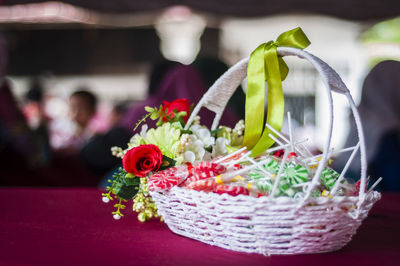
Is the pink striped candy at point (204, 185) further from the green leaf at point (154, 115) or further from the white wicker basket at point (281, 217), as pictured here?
the green leaf at point (154, 115)

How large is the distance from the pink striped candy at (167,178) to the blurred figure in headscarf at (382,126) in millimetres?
1603

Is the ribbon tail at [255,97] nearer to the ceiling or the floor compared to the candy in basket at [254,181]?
nearer to the ceiling

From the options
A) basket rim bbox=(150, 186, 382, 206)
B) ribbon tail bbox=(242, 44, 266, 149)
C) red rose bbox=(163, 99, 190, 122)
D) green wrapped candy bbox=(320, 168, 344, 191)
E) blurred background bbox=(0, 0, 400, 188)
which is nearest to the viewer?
basket rim bbox=(150, 186, 382, 206)

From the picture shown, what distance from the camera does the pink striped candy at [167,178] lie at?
793mm

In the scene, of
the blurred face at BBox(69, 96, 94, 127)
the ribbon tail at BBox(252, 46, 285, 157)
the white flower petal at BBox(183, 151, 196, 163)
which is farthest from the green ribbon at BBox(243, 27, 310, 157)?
the blurred face at BBox(69, 96, 94, 127)

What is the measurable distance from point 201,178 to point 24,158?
8.10ft

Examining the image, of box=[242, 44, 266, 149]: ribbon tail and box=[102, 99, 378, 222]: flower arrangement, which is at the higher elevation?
box=[242, 44, 266, 149]: ribbon tail

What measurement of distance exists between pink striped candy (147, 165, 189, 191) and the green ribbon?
14 cm

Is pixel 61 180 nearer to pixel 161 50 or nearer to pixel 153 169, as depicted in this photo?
pixel 153 169

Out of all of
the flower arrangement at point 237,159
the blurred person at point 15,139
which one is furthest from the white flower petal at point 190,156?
the blurred person at point 15,139

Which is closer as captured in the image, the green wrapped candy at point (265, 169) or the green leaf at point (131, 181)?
the green wrapped candy at point (265, 169)

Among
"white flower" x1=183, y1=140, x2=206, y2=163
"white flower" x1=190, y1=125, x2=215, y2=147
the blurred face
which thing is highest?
the blurred face

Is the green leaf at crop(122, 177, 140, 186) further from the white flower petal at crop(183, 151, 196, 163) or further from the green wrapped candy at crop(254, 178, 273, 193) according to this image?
the green wrapped candy at crop(254, 178, 273, 193)

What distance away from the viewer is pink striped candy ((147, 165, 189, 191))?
0.79 m
